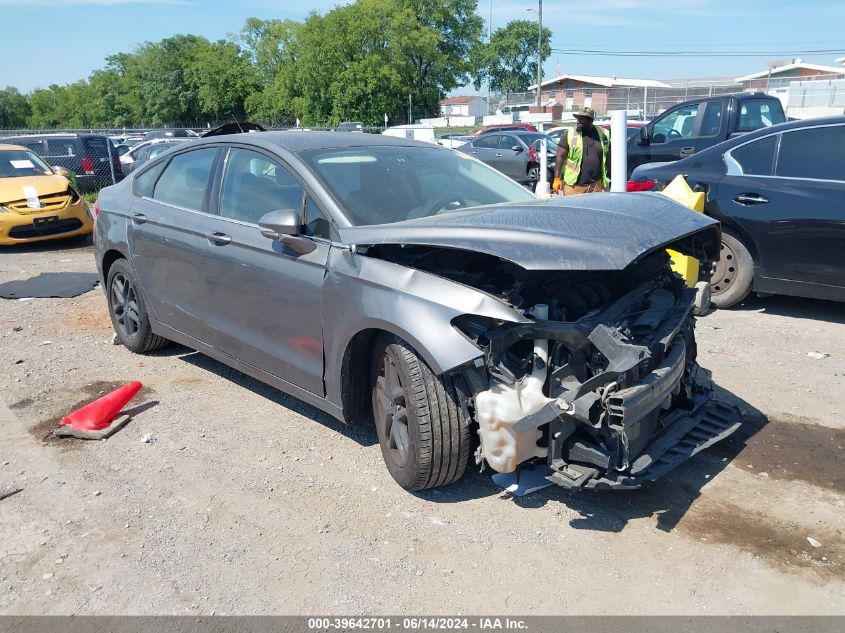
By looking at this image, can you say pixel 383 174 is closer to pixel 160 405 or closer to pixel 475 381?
pixel 475 381

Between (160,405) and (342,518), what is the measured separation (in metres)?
2.03

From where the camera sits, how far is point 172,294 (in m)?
5.05

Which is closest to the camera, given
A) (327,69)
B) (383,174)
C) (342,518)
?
(342,518)

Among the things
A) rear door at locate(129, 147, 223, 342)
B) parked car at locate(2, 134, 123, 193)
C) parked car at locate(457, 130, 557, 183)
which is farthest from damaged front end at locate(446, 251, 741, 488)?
parked car at locate(2, 134, 123, 193)

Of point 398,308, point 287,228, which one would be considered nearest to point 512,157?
point 287,228

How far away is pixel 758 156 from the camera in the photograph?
662 centimetres

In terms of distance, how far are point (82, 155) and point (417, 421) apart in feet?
56.0

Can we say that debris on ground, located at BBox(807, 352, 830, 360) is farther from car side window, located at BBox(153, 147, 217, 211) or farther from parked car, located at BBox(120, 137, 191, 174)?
parked car, located at BBox(120, 137, 191, 174)

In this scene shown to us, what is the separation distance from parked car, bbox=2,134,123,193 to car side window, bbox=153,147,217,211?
1349 cm

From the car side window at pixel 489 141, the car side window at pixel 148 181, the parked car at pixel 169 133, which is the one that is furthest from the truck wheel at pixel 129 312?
the parked car at pixel 169 133

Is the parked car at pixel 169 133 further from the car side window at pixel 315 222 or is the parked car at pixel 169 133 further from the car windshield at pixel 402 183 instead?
the car side window at pixel 315 222

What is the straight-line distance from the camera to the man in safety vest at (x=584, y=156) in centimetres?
841

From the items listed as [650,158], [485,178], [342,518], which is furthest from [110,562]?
[650,158]

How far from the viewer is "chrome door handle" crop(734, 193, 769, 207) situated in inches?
250
